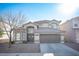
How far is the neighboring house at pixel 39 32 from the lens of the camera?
362 cm

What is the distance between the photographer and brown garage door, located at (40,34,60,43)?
Answer: 3.63m

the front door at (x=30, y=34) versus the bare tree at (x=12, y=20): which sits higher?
the bare tree at (x=12, y=20)

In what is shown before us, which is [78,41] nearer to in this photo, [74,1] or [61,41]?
[61,41]

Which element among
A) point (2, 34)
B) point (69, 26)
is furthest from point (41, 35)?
point (2, 34)

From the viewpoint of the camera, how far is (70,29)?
3627mm

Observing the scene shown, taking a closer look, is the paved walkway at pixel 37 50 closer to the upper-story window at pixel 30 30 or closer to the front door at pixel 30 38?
the front door at pixel 30 38

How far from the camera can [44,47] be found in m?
3.60

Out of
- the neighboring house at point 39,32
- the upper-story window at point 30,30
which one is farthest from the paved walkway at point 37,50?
the upper-story window at point 30,30

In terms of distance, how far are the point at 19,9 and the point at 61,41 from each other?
123 centimetres

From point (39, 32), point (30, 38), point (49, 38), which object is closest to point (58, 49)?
point (49, 38)

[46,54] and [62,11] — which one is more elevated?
[62,11]

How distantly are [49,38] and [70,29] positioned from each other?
53cm

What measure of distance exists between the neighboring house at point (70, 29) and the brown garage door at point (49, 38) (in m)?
0.21

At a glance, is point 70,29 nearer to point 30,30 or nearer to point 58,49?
point 58,49
